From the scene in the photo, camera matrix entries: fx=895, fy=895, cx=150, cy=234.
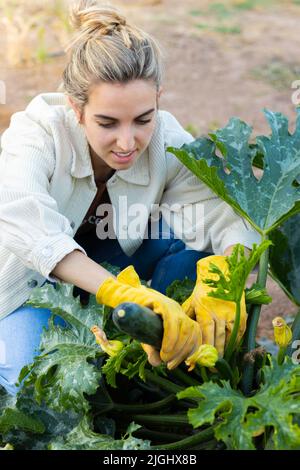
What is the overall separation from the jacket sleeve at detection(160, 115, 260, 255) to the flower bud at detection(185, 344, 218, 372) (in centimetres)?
54

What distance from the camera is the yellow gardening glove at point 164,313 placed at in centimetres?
193

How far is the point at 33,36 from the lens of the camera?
21.5 ft

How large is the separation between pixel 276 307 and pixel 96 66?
1465 millimetres

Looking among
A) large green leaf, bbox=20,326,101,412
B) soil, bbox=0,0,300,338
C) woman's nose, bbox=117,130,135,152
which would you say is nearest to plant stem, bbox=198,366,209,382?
large green leaf, bbox=20,326,101,412

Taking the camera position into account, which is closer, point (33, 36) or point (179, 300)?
point (179, 300)

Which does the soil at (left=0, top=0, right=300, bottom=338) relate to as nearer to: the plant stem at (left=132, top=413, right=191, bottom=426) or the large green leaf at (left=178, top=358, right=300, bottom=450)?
the plant stem at (left=132, top=413, right=191, bottom=426)

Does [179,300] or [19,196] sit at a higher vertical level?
[19,196]

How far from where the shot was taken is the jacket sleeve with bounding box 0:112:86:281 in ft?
7.29

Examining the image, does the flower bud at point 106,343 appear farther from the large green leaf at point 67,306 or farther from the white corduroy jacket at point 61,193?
the white corduroy jacket at point 61,193

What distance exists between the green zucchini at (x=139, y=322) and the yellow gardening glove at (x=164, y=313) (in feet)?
0.07

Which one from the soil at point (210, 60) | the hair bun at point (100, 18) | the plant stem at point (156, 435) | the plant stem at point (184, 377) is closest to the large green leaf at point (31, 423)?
the plant stem at point (156, 435)

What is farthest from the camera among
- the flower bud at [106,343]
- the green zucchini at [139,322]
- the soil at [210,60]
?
the soil at [210,60]
